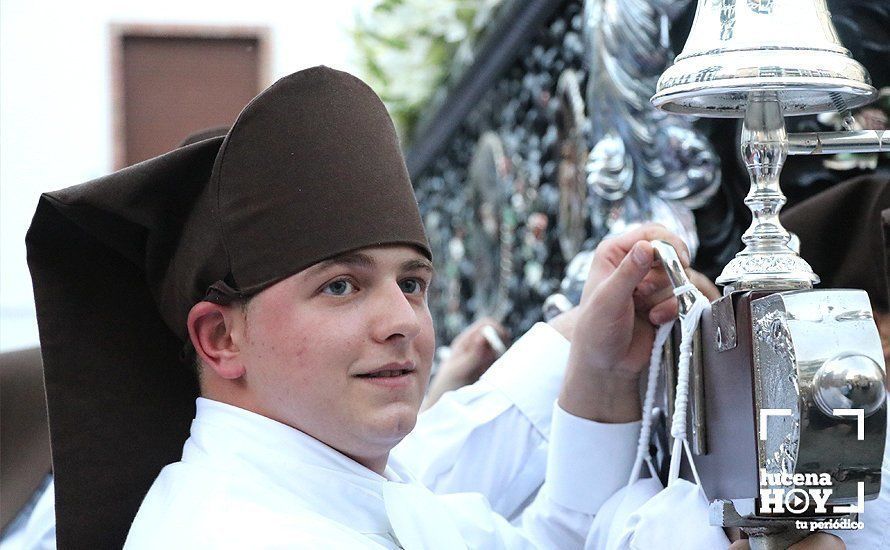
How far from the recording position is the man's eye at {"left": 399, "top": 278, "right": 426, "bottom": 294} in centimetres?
137

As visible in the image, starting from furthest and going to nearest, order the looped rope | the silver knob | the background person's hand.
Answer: the background person's hand < the looped rope < the silver knob

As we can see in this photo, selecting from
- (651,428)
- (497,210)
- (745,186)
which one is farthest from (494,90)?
(651,428)

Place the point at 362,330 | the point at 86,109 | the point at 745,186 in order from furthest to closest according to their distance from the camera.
A: the point at 86,109, the point at 745,186, the point at 362,330

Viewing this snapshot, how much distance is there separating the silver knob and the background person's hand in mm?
1438

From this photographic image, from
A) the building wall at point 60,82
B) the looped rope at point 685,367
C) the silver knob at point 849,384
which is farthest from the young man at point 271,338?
the building wall at point 60,82

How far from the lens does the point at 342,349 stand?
4.14ft

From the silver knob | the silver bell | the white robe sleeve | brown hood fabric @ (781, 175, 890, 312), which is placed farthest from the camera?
the white robe sleeve

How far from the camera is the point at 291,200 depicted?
51.0 inches

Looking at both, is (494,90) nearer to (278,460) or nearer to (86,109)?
(278,460)

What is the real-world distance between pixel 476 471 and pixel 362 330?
0.54 m

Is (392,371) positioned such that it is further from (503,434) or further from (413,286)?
(503,434)

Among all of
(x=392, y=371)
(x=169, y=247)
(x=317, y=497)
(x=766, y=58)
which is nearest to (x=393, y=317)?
(x=392, y=371)

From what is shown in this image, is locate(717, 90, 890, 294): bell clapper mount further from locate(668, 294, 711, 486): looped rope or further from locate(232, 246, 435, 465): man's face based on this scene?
locate(232, 246, 435, 465): man's face

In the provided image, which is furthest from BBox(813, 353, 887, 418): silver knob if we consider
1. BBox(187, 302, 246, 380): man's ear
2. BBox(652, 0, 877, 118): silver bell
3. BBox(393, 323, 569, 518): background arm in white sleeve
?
BBox(393, 323, 569, 518): background arm in white sleeve
